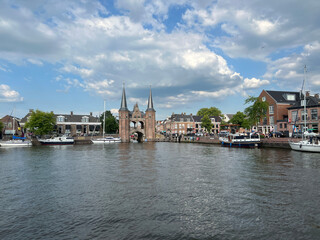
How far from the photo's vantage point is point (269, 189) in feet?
53.7

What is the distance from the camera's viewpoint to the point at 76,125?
10619 centimetres

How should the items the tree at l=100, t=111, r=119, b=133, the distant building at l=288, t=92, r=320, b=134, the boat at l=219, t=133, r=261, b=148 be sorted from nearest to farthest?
1. the boat at l=219, t=133, r=261, b=148
2. the distant building at l=288, t=92, r=320, b=134
3. the tree at l=100, t=111, r=119, b=133

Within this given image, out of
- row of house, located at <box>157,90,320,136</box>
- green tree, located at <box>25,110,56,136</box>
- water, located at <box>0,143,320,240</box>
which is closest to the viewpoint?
water, located at <box>0,143,320,240</box>

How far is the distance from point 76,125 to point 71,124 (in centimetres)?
209

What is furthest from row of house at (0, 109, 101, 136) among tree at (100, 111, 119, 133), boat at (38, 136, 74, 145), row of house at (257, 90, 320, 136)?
row of house at (257, 90, 320, 136)

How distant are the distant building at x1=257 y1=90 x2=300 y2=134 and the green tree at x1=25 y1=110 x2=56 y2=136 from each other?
229 ft

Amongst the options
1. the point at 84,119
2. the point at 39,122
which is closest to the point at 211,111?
the point at 84,119

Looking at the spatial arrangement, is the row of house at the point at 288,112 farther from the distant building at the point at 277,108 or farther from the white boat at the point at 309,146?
the white boat at the point at 309,146

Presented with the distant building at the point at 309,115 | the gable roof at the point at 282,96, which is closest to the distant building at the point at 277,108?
the gable roof at the point at 282,96

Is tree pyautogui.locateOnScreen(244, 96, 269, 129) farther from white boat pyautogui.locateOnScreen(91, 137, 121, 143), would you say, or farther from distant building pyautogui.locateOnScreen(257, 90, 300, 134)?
white boat pyautogui.locateOnScreen(91, 137, 121, 143)

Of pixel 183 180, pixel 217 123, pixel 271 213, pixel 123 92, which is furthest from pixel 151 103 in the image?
pixel 271 213

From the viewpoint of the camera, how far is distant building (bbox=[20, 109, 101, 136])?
10444 centimetres

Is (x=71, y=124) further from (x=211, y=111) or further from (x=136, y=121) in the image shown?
(x=211, y=111)

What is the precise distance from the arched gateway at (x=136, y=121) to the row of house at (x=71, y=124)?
599 inches
